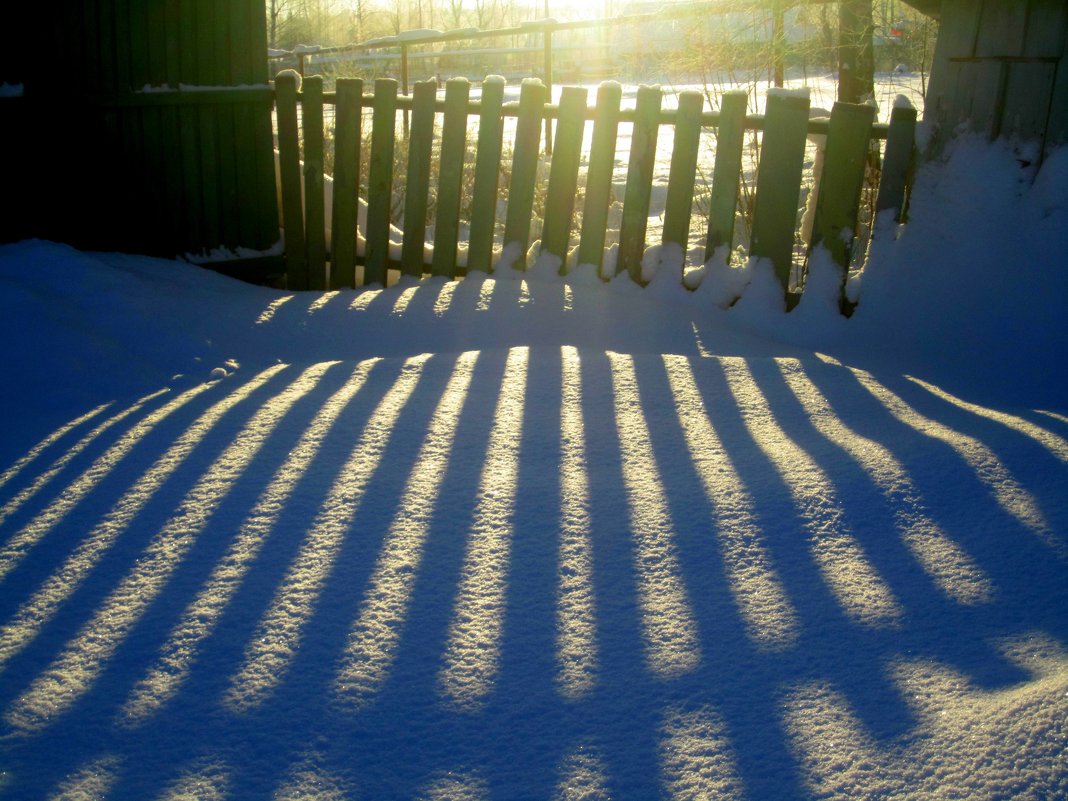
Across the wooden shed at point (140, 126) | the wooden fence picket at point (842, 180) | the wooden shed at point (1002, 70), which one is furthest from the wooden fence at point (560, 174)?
the wooden shed at point (140, 126)

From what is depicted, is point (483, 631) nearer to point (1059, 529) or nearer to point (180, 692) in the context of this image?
point (180, 692)

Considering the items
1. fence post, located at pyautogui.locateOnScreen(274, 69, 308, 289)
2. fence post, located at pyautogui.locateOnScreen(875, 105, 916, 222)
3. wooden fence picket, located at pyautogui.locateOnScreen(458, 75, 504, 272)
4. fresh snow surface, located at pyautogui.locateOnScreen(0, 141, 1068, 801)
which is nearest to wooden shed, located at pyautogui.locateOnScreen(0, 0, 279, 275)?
fence post, located at pyautogui.locateOnScreen(274, 69, 308, 289)

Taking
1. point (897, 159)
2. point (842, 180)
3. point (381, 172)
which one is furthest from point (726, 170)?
point (381, 172)

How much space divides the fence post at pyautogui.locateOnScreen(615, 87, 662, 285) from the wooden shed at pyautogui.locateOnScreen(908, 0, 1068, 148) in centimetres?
143

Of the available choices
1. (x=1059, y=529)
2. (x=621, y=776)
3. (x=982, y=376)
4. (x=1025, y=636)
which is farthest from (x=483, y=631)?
(x=982, y=376)

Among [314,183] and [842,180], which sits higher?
[842,180]

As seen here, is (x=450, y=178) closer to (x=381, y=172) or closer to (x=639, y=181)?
(x=381, y=172)

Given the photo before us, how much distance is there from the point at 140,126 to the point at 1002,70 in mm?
4697

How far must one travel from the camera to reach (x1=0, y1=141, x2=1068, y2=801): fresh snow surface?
1.75 meters

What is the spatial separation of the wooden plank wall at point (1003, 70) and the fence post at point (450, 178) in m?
2.57

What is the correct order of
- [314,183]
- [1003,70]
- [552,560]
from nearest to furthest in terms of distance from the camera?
1. [552,560]
2. [1003,70]
3. [314,183]

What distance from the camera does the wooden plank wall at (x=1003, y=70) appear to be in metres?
4.09

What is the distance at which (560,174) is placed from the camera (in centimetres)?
536

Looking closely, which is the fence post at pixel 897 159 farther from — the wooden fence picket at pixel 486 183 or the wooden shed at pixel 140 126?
the wooden shed at pixel 140 126
